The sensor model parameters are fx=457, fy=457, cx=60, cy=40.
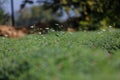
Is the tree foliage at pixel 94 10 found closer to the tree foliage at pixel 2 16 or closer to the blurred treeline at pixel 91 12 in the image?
the blurred treeline at pixel 91 12

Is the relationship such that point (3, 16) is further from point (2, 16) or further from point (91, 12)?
point (91, 12)

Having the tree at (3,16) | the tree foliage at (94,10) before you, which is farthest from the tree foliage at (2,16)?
the tree foliage at (94,10)

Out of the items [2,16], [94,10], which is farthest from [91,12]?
[2,16]

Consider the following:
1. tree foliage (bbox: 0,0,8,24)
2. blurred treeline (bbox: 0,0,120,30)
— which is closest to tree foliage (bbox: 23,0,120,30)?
blurred treeline (bbox: 0,0,120,30)

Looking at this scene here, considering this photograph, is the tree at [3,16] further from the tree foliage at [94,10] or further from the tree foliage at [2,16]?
the tree foliage at [94,10]

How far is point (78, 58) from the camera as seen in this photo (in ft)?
20.8

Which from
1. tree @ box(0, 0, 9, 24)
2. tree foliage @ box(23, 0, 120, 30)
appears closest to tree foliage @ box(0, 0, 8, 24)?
tree @ box(0, 0, 9, 24)

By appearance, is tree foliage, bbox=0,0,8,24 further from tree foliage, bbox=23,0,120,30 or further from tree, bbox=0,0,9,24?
tree foliage, bbox=23,0,120,30

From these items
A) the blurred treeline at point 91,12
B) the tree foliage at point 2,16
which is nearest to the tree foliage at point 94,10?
the blurred treeline at point 91,12

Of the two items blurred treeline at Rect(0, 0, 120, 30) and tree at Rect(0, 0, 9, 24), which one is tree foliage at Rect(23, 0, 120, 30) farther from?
tree at Rect(0, 0, 9, 24)

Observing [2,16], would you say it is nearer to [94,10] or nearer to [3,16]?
[3,16]

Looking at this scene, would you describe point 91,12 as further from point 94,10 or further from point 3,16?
point 3,16

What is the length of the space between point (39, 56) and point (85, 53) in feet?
2.17

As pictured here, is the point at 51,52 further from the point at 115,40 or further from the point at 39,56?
the point at 115,40
